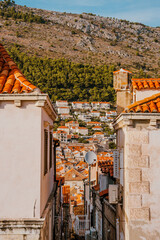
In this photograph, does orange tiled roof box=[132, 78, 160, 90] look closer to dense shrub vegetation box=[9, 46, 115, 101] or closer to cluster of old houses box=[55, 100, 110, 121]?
cluster of old houses box=[55, 100, 110, 121]

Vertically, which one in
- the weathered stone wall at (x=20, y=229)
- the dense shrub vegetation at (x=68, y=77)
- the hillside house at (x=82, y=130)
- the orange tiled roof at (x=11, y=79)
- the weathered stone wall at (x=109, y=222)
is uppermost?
the dense shrub vegetation at (x=68, y=77)

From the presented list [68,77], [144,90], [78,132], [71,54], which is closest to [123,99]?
[144,90]

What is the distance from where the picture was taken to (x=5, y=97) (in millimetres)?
6059

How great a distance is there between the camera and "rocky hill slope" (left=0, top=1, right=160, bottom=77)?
166175 millimetres

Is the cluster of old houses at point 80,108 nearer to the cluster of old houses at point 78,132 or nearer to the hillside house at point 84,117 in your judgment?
the hillside house at point 84,117

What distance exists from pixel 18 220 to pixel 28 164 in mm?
1118

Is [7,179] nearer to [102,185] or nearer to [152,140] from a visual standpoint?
[152,140]

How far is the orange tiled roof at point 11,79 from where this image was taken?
627 centimetres

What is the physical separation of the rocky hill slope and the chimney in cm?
14354

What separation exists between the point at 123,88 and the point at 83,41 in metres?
172

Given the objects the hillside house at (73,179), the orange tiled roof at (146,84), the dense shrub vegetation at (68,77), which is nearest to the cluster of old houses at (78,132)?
the dense shrub vegetation at (68,77)

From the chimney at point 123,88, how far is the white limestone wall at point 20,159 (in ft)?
17.9

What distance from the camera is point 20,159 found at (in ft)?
20.1

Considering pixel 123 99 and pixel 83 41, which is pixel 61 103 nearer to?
pixel 83 41
